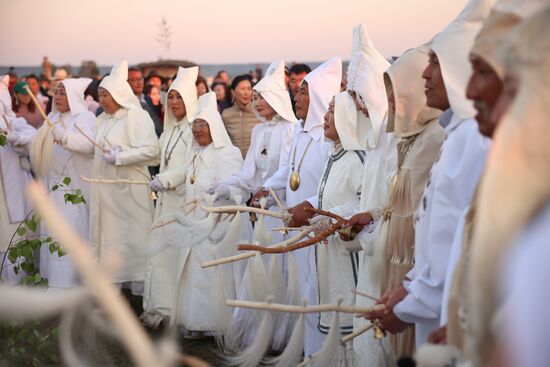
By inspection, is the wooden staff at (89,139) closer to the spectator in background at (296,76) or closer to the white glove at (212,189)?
the white glove at (212,189)

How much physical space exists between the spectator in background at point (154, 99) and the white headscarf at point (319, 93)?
242 inches

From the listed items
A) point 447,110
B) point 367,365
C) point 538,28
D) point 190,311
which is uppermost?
point 538,28

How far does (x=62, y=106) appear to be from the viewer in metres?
10.1

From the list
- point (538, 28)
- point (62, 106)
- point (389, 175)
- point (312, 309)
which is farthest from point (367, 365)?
point (62, 106)

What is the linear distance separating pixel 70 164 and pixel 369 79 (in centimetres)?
539

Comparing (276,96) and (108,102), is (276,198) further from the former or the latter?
(108,102)

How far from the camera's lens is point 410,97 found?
4434 millimetres

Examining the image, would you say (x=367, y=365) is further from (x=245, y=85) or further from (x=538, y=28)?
(x=245, y=85)

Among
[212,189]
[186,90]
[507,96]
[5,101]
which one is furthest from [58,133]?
[507,96]

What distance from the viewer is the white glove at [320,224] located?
518cm

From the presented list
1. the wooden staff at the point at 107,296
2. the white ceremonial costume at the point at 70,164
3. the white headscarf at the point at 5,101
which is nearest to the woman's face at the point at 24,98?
the white headscarf at the point at 5,101

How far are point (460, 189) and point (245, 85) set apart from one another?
7.58 meters

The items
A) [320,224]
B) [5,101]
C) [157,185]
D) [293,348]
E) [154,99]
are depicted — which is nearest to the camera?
[293,348]

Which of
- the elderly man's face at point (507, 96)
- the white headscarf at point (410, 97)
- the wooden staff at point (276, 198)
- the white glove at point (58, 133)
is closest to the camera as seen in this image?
the elderly man's face at point (507, 96)
